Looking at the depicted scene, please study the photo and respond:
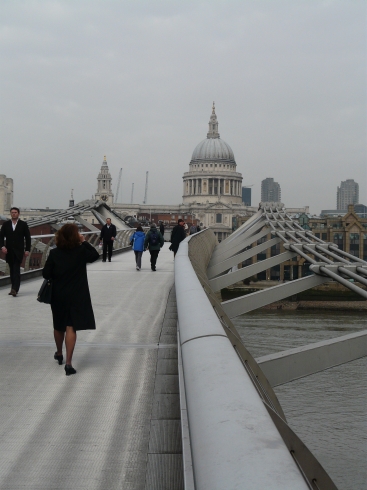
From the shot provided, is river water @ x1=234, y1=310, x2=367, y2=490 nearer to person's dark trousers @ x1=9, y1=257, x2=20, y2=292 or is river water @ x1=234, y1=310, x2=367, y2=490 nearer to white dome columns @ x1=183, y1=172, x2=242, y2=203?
person's dark trousers @ x1=9, y1=257, x2=20, y2=292

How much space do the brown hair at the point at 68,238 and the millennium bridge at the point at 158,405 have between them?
0.79 metres

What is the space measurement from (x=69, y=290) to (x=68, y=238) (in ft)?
1.18

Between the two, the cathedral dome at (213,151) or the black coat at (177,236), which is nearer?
the black coat at (177,236)

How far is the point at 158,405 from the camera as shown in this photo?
149 inches

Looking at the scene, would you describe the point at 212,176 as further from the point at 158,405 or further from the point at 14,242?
the point at 158,405

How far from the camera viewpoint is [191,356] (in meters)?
2.46

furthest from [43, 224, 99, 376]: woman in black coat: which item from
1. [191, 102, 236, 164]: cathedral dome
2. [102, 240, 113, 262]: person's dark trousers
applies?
[191, 102, 236, 164]: cathedral dome

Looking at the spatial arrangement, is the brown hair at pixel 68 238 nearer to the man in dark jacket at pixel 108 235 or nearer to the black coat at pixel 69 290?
the black coat at pixel 69 290

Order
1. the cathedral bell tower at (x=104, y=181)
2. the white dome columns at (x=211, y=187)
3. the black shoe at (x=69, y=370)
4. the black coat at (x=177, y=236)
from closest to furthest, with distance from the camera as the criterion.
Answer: the black shoe at (x=69, y=370)
the black coat at (x=177, y=236)
the cathedral bell tower at (x=104, y=181)
the white dome columns at (x=211, y=187)

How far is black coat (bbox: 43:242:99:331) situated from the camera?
15.8ft

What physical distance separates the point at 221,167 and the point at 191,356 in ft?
469

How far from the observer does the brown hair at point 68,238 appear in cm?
492

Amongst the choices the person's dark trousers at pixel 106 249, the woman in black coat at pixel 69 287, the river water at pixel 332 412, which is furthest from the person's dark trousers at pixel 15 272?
the person's dark trousers at pixel 106 249

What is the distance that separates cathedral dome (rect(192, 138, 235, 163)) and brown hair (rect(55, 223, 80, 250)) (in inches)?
5544
